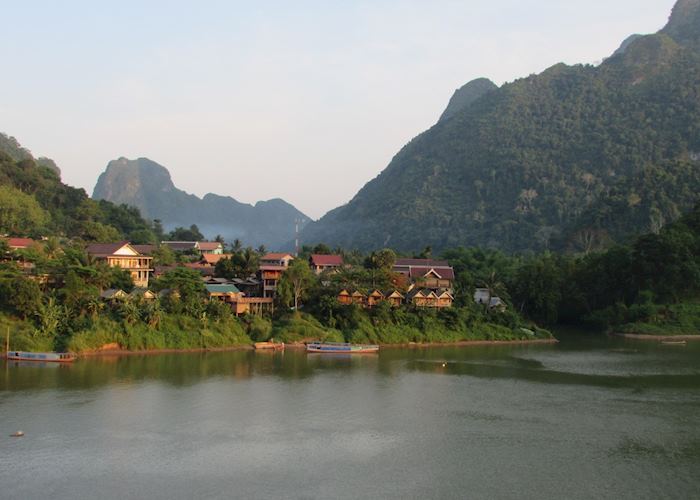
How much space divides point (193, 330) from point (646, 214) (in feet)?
181

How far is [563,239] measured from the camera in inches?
3083

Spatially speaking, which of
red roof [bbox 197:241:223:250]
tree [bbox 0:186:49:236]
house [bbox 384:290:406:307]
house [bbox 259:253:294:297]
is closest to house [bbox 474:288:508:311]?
house [bbox 384:290:406:307]

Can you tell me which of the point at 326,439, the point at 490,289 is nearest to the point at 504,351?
the point at 490,289

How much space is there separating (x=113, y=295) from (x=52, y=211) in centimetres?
3476

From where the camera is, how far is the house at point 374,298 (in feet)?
133

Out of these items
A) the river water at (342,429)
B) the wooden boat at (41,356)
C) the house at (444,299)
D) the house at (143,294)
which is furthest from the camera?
the house at (444,299)

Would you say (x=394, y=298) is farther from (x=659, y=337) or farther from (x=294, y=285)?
(x=659, y=337)

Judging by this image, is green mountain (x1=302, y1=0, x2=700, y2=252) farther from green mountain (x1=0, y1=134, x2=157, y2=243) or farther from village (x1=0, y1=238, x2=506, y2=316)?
green mountain (x1=0, y1=134, x2=157, y2=243)

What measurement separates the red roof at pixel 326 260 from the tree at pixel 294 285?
8.99m

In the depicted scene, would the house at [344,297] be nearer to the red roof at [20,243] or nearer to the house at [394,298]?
the house at [394,298]

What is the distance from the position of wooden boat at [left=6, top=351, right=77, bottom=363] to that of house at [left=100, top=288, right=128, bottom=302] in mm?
4287

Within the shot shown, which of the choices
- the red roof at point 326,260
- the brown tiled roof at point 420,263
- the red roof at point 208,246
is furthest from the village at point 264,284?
the red roof at point 208,246

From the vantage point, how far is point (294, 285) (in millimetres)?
39438

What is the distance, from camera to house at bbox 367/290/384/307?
133 ft
